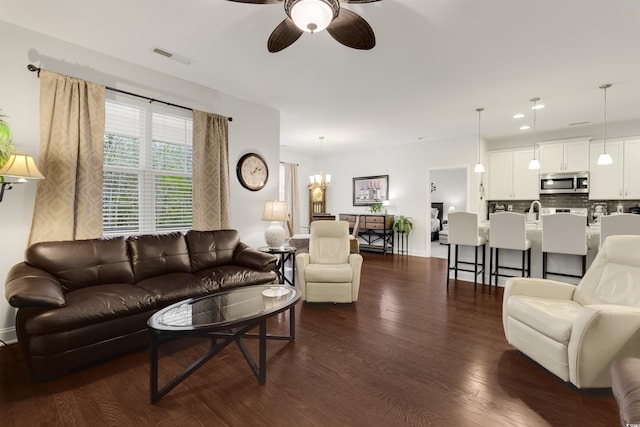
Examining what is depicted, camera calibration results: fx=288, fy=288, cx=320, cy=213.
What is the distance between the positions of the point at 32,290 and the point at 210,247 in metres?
1.66

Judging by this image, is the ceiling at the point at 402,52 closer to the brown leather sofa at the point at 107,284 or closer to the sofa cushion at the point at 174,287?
the brown leather sofa at the point at 107,284

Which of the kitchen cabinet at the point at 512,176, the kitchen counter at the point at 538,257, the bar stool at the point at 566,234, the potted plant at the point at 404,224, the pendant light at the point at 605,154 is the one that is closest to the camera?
the bar stool at the point at 566,234

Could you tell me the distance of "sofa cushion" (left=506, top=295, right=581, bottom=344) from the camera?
6.32 ft

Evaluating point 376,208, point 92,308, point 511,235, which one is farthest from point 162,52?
point 376,208

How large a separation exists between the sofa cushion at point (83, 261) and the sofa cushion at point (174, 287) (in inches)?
11.0

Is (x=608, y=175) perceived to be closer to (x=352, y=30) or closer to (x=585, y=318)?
(x=585, y=318)

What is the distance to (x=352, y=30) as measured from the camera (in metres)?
2.01

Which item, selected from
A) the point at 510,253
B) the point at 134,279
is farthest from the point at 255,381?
the point at 510,253

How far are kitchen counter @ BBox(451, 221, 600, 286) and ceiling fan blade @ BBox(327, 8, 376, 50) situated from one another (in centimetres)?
350

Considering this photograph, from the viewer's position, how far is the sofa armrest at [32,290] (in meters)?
1.89

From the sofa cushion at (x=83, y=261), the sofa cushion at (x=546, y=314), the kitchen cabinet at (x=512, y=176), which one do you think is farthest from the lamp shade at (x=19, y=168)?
the kitchen cabinet at (x=512, y=176)

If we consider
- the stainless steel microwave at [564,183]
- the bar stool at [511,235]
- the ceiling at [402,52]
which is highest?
the ceiling at [402,52]

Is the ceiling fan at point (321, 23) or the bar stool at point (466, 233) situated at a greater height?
the ceiling fan at point (321, 23)

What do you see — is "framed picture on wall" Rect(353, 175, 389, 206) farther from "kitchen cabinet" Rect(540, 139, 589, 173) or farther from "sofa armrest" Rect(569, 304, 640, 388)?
"sofa armrest" Rect(569, 304, 640, 388)
